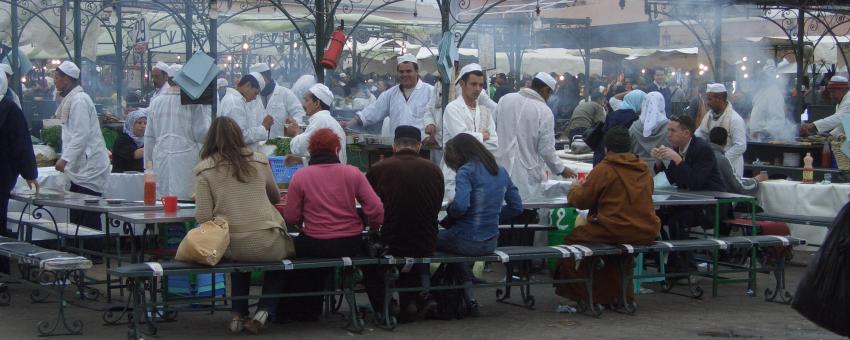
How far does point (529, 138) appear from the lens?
10484 mm

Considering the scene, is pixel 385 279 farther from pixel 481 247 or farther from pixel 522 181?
pixel 522 181

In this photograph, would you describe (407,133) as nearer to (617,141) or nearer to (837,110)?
(617,141)

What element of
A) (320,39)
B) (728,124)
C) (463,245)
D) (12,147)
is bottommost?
(463,245)

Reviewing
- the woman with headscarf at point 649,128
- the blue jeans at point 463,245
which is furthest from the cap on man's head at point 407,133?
the woman with headscarf at point 649,128

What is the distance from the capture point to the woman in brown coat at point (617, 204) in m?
8.91

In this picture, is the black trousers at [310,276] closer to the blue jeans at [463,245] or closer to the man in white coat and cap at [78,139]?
the blue jeans at [463,245]

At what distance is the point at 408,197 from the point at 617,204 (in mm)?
1641

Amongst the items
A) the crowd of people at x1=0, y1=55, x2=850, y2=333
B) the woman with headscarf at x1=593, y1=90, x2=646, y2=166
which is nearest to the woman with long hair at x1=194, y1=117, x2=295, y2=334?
the crowd of people at x1=0, y1=55, x2=850, y2=333

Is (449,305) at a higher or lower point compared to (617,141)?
lower

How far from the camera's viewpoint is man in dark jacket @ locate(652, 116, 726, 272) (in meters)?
10.4

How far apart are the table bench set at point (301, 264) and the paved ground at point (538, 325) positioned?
0.41 ft

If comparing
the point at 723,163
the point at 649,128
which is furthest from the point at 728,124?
the point at 723,163

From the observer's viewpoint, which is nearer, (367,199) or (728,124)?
(367,199)

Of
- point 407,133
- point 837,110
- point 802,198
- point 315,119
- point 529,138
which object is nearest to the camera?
point 407,133
